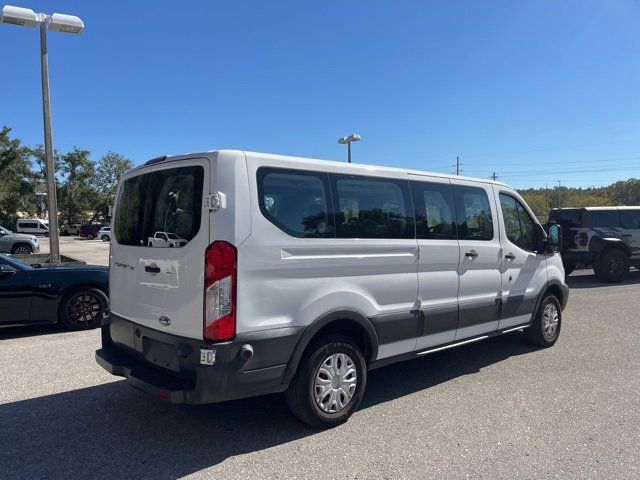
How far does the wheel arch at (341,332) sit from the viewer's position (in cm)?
351

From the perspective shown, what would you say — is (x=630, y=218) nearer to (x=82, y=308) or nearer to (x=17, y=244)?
(x=82, y=308)

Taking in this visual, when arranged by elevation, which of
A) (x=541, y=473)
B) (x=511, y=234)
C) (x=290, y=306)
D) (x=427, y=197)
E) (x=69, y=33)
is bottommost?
(x=541, y=473)

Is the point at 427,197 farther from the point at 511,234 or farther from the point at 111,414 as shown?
the point at 111,414

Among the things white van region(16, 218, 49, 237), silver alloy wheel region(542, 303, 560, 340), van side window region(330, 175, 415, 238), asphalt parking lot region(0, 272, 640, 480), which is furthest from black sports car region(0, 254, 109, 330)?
white van region(16, 218, 49, 237)

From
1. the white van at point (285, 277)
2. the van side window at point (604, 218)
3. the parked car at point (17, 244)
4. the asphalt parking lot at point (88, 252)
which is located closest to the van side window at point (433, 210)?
the white van at point (285, 277)

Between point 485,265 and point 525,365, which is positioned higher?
point 485,265

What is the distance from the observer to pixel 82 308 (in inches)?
281

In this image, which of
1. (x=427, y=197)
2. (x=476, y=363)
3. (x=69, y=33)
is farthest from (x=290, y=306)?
(x=69, y=33)

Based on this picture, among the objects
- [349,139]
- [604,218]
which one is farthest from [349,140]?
[604,218]

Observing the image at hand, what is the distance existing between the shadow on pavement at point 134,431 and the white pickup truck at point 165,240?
1465 mm

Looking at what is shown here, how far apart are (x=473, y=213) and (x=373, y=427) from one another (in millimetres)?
2519

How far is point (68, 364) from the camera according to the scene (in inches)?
215

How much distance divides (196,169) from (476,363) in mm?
3908

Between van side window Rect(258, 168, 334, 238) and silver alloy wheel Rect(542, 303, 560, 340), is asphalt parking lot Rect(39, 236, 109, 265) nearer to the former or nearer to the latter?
silver alloy wheel Rect(542, 303, 560, 340)
